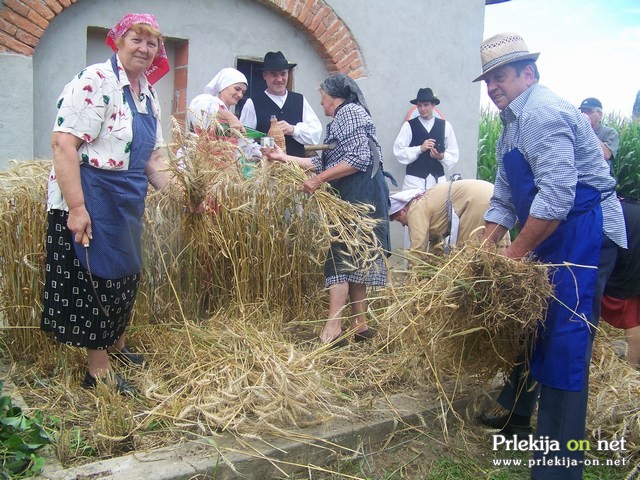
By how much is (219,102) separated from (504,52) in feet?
7.71

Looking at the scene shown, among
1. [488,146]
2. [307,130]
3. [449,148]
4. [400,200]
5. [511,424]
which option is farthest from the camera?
[488,146]

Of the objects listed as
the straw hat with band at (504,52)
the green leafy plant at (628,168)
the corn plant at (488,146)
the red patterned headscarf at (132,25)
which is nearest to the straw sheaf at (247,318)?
the red patterned headscarf at (132,25)

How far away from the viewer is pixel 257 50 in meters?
6.87

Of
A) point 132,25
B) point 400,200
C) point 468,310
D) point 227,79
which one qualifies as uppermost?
point 227,79

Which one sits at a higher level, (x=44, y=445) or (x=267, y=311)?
(x=267, y=311)

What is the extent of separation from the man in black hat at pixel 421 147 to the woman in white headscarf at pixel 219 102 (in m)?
3.02

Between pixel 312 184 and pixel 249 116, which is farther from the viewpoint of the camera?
pixel 249 116

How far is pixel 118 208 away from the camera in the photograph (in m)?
3.12

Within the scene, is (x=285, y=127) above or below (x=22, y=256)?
above

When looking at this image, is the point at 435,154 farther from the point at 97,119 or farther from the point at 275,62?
the point at 97,119

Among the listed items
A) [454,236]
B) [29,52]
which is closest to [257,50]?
[29,52]

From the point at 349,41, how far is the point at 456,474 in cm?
549

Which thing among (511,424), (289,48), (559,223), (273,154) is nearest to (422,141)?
(289,48)

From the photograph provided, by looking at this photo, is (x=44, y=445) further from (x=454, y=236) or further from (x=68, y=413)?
(x=454, y=236)
